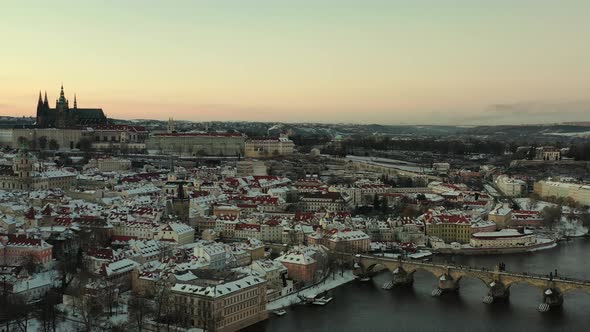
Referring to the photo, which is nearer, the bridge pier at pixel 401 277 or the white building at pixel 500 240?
the bridge pier at pixel 401 277

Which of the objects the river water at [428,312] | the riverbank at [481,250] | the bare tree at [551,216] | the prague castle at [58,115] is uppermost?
the prague castle at [58,115]

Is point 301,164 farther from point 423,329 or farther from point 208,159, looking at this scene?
point 423,329

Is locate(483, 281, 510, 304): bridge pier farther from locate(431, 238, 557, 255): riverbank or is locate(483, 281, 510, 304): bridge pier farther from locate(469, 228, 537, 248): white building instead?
locate(469, 228, 537, 248): white building

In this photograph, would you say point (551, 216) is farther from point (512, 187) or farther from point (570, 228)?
point (512, 187)

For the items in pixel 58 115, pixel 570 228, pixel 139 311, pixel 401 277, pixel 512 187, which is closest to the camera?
pixel 139 311

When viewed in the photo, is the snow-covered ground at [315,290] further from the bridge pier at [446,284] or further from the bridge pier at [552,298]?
the bridge pier at [552,298]

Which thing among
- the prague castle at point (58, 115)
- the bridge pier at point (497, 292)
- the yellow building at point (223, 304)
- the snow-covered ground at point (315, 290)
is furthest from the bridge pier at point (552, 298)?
the prague castle at point (58, 115)

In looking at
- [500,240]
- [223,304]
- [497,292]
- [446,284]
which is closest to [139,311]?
[223,304]
